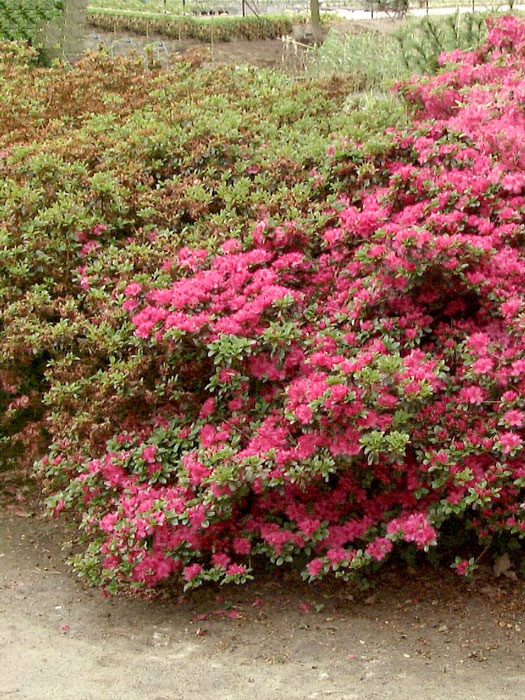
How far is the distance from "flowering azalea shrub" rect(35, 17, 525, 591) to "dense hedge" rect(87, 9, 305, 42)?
17622mm

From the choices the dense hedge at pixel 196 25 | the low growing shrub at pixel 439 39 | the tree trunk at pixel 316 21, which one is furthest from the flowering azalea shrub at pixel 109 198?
the dense hedge at pixel 196 25

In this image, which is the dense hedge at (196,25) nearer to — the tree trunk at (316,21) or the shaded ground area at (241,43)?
the shaded ground area at (241,43)

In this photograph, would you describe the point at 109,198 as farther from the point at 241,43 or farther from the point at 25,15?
the point at 241,43

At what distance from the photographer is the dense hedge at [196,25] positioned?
20969mm

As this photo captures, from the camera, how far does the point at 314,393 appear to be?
3238 millimetres

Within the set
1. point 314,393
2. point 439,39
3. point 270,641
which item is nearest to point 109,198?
point 314,393

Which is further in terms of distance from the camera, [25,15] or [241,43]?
[241,43]

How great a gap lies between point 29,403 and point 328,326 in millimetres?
1454

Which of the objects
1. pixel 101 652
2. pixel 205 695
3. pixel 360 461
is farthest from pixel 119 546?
pixel 360 461

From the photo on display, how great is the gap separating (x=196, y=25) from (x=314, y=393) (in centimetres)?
2007

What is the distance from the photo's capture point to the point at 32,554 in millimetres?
4043

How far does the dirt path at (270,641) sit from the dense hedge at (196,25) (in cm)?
1861

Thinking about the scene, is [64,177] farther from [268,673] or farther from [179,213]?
[268,673]

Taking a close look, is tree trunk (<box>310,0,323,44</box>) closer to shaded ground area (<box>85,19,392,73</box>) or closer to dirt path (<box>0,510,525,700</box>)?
shaded ground area (<box>85,19,392,73</box>)
